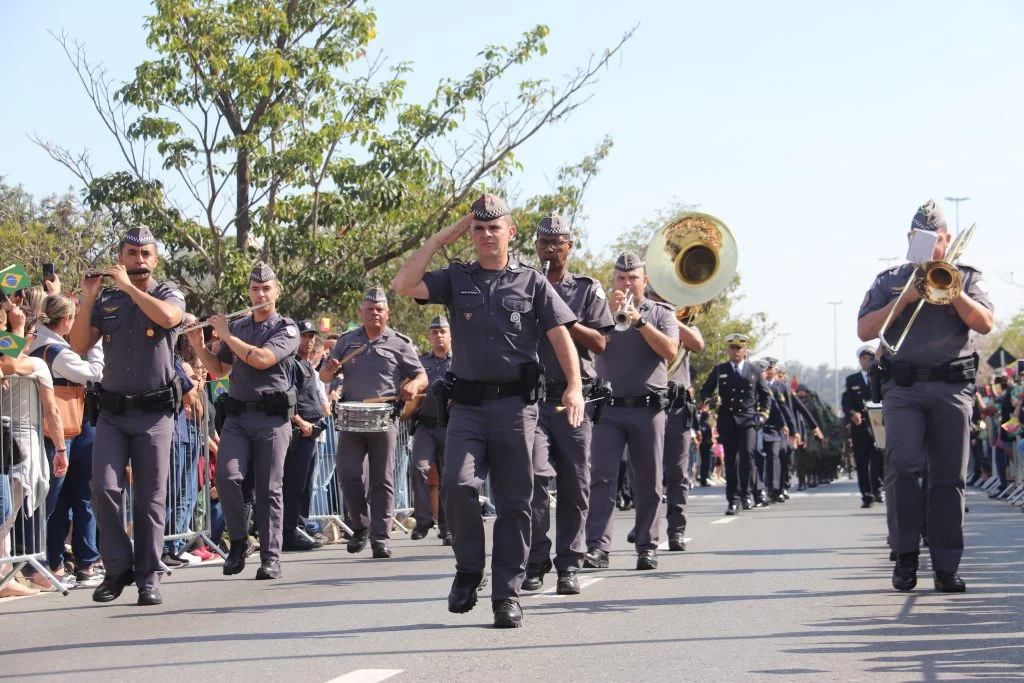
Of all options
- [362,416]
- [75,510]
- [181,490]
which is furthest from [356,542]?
[75,510]

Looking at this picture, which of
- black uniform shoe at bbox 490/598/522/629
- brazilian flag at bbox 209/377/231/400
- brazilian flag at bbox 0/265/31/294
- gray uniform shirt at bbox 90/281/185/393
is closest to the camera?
black uniform shoe at bbox 490/598/522/629

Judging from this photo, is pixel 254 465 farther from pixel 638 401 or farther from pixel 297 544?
pixel 297 544

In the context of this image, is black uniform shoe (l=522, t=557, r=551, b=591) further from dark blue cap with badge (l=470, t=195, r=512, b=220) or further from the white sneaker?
the white sneaker

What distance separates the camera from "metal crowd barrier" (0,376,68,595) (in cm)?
1045

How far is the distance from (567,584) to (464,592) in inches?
78.4

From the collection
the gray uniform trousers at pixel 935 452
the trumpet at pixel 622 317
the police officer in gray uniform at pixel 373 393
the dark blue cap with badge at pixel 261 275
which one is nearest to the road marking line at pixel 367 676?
the trumpet at pixel 622 317

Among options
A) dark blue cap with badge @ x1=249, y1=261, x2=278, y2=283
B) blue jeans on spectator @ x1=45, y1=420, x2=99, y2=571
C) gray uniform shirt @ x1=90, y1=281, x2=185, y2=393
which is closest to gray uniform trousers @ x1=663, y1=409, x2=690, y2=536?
dark blue cap with badge @ x1=249, y1=261, x2=278, y2=283

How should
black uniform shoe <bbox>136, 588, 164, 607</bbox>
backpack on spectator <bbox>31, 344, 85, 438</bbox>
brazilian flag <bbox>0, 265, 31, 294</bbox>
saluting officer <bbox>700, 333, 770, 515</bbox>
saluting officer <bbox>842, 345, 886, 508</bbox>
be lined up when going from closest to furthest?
black uniform shoe <bbox>136, 588, 164, 607</bbox> < brazilian flag <bbox>0, 265, 31, 294</bbox> < backpack on spectator <bbox>31, 344, 85, 438</bbox> < saluting officer <bbox>700, 333, 770, 515</bbox> < saluting officer <bbox>842, 345, 886, 508</bbox>

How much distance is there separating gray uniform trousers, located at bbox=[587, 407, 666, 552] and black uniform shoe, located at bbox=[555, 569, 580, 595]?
3.74 feet

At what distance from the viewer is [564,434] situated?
391 inches

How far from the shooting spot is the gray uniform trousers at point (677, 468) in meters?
13.6

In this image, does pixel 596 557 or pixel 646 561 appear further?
pixel 646 561

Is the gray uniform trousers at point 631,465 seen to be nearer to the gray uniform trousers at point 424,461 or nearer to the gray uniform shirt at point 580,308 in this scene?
the gray uniform shirt at point 580,308

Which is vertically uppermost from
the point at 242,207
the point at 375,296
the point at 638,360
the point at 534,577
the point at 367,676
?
the point at 242,207
